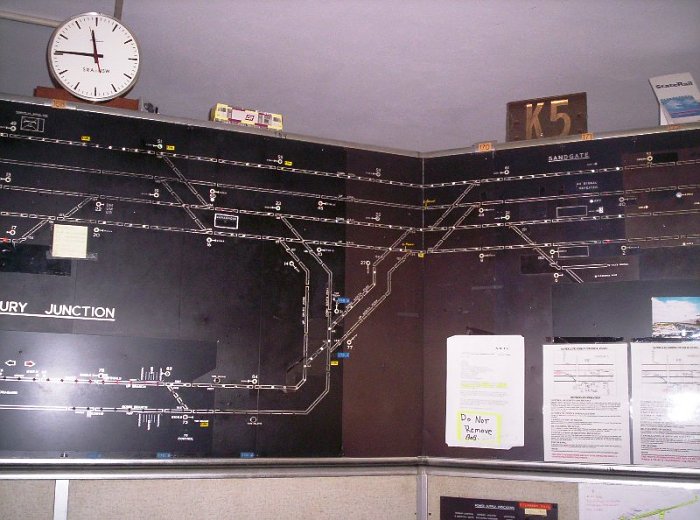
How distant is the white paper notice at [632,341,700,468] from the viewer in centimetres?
247

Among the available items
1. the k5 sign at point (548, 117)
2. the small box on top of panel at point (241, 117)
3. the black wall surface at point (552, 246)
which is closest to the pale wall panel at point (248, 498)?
the black wall surface at point (552, 246)

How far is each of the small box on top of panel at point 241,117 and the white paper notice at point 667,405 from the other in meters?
1.55

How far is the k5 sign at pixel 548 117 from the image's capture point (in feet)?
9.49

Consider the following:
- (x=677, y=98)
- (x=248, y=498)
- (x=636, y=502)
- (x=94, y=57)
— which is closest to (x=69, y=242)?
(x=94, y=57)

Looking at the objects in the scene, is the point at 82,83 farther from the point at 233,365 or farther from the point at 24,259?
the point at 233,365

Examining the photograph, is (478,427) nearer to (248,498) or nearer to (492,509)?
(492,509)

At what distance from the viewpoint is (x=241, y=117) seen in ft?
9.29

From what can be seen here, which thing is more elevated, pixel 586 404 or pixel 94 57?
pixel 94 57

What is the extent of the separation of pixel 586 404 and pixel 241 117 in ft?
5.21

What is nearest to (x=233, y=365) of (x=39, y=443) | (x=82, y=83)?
(x=39, y=443)

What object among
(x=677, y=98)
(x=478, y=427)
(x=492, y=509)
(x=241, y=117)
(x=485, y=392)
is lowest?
(x=492, y=509)

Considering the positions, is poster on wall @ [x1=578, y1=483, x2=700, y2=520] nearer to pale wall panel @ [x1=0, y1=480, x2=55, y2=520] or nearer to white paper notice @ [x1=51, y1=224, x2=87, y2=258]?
pale wall panel @ [x1=0, y1=480, x2=55, y2=520]

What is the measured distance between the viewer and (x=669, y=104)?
2848mm

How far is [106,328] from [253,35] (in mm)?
1279
